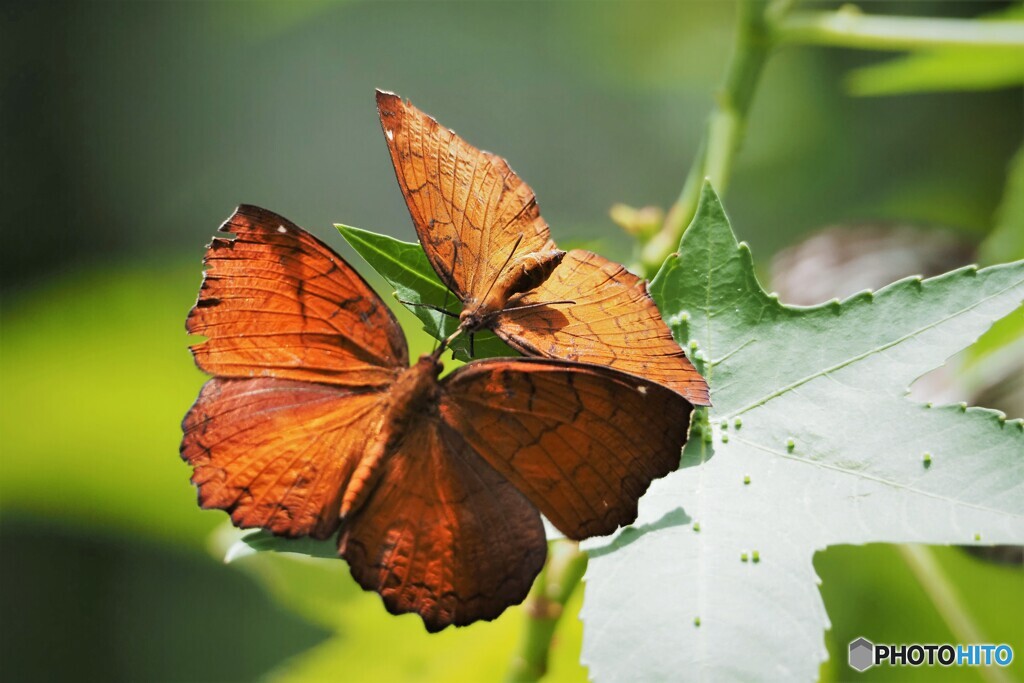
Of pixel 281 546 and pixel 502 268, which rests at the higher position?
pixel 502 268

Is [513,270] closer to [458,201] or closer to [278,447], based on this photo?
[458,201]

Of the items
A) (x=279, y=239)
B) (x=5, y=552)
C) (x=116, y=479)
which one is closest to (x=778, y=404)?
(x=279, y=239)

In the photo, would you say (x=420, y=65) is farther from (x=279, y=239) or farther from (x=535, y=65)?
(x=279, y=239)

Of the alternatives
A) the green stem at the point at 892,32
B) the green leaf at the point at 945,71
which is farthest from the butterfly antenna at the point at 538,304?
the green leaf at the point at 945,71

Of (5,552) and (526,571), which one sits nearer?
(526,571)

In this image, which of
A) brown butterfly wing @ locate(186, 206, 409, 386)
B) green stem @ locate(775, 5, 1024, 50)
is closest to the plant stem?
green stem @ locate(775, 5, 1024, 50)

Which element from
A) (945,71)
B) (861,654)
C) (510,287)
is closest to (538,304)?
(510,287)

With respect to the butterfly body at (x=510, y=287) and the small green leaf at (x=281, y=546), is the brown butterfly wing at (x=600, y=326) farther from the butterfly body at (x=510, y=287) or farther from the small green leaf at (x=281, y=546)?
the small green leaf at (x=281, y=546)
